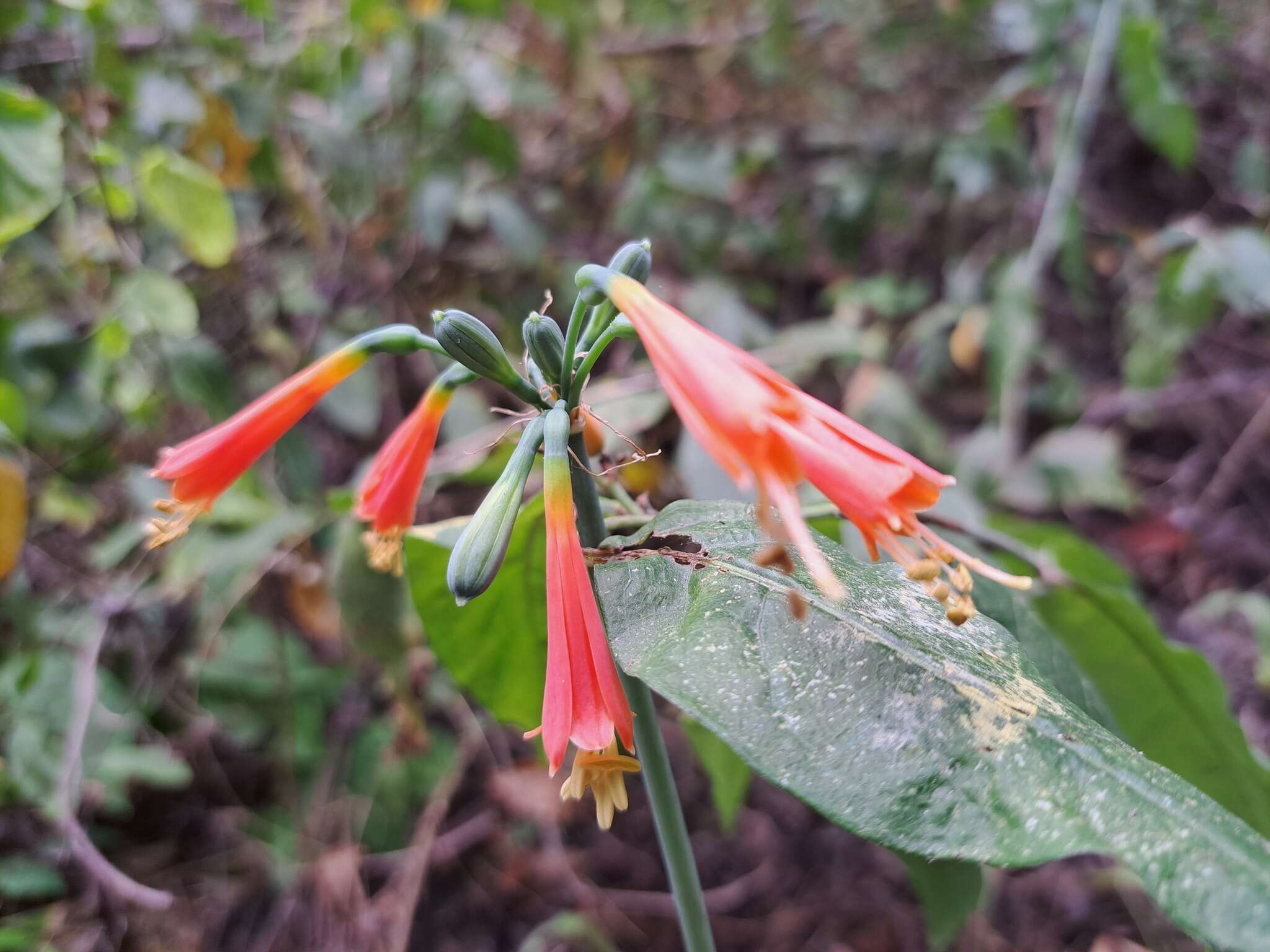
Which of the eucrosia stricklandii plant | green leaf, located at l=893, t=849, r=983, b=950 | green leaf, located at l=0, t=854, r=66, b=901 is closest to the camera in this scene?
the eucrosia stricklandii plant

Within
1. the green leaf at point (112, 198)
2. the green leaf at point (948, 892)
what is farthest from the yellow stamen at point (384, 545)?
the green leaf at point (112, 198)

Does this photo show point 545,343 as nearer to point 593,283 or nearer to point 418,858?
point 593,283

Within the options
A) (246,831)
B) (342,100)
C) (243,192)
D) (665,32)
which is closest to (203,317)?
(243,192)

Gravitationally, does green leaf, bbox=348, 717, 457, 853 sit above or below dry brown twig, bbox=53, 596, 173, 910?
below

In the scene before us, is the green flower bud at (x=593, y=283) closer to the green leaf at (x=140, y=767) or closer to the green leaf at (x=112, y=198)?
the green leaf at (x=112, y=198)

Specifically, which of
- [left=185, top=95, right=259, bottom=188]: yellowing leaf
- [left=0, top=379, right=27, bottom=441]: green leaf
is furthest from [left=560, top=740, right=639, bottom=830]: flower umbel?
[left=185, top=95, right=259, bottom=188]: yellowing leaf


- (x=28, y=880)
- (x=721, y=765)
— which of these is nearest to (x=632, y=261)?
(x=721, y=765)

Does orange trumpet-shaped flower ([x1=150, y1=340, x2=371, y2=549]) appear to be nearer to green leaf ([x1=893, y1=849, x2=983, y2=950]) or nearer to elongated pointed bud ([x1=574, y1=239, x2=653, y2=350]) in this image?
elongated pointed bud ([x1=574, y1=239, x2=653, y2=350])
